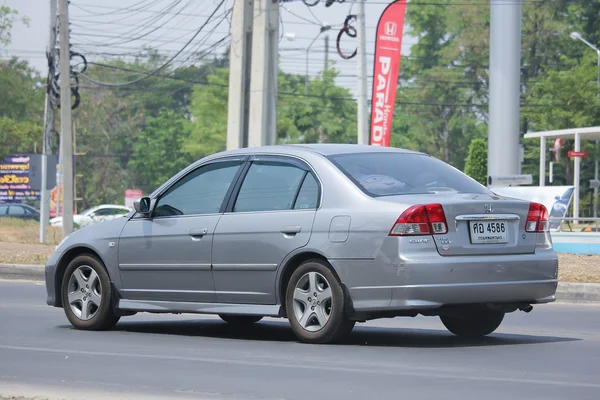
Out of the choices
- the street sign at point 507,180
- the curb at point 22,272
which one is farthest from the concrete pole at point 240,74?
the street sign at point 507,180

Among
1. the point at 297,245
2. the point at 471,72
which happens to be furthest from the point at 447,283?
the point at 471,72

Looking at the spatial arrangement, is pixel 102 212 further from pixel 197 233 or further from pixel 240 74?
pixel 197 233

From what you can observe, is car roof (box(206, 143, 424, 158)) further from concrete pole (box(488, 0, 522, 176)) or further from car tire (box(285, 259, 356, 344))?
concrete pole (box(488, 0, 522, 176))

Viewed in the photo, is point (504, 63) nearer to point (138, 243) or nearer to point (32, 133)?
point (138, 243)

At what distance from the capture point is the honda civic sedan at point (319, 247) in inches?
349

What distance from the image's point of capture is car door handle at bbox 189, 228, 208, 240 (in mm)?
10078

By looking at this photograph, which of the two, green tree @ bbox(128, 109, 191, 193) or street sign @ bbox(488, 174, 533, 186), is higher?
green tree @ bbox(128, 109, 191, 193)

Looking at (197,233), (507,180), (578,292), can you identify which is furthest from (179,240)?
(507,180)

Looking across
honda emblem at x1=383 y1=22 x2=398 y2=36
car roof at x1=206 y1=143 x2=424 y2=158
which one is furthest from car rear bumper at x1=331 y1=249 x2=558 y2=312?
honda emblem at x1=383 y1=22 x2=398 y2=36

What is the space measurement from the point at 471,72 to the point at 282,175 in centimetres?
7909

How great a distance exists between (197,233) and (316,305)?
138cm

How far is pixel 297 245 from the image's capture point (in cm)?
937

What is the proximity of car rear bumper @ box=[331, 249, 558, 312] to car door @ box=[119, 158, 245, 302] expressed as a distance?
1448mm

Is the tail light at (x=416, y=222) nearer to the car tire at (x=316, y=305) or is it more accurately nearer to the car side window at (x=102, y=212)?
the car tire at (x=316, y=305)
